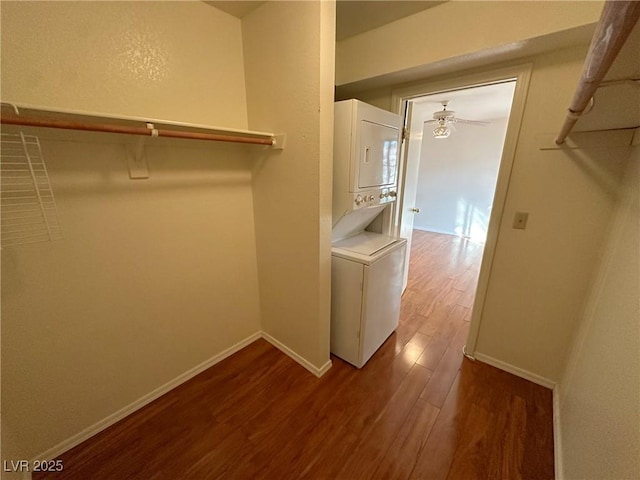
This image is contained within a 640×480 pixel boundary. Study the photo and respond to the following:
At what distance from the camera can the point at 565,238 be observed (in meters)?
1.47

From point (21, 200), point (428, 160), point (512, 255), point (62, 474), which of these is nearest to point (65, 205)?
point (21, 200)

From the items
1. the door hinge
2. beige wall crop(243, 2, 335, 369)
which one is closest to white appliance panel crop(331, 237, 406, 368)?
beige wall crop(243, 2, 335, 369)

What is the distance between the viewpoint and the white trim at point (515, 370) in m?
1.67

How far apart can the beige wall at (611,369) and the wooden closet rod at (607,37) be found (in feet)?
2.26

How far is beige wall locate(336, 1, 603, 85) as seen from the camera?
1.16 meters

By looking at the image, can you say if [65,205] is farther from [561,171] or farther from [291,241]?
[561,171]

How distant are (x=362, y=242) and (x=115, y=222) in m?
1.56

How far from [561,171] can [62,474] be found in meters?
3.03

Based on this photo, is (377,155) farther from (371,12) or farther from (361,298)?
(361,298)

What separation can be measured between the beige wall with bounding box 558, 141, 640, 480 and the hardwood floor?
0.88 feet

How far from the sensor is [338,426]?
143 cm

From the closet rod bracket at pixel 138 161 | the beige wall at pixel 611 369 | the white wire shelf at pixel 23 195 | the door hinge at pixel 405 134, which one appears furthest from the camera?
the door hinge at pixel 405 134

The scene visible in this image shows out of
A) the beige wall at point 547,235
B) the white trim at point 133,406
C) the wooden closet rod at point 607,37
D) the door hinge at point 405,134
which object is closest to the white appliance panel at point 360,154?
the door hinge at point 405,134

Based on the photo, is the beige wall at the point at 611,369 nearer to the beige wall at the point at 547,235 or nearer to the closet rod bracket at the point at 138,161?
the beige wall at the point at 547,235
